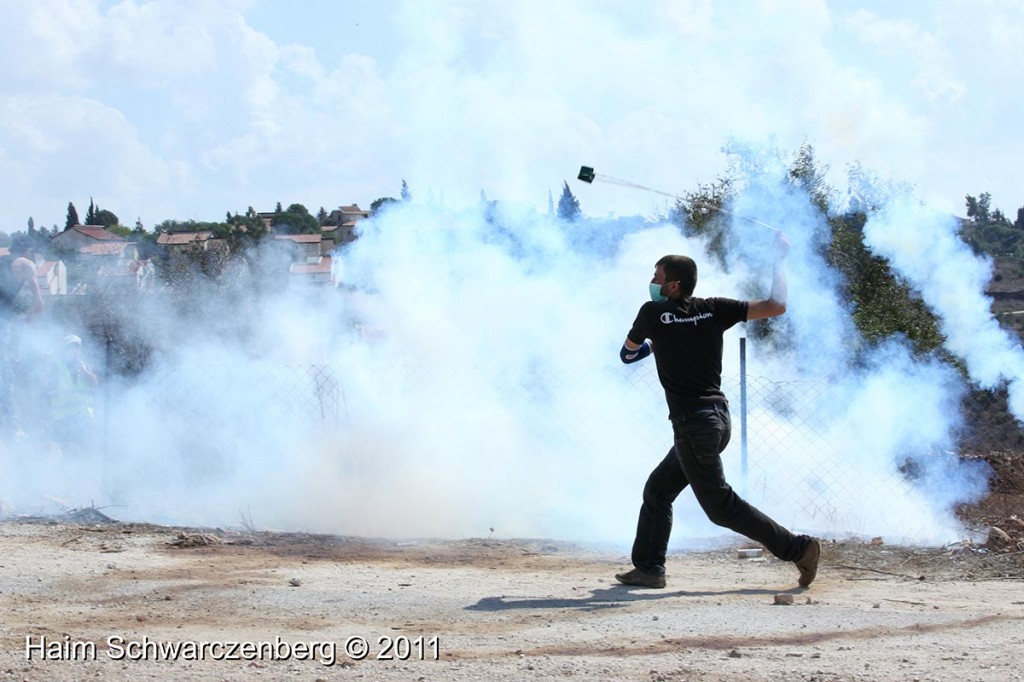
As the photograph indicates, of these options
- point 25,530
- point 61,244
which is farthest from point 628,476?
point 61,244

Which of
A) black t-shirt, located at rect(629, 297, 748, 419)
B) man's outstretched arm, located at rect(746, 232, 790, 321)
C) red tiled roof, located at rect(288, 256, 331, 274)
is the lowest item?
black t-shirt, located at rect(629, 297, 748, 419)

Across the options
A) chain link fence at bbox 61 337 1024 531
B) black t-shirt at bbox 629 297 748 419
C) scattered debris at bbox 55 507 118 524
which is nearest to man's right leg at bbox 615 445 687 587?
black t-shirt at bbox 629 297 748 419

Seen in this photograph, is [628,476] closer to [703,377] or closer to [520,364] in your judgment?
[520,364]

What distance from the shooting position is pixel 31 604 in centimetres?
552

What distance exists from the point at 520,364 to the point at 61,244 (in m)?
8.98

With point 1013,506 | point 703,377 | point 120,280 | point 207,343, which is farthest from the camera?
point 120,280

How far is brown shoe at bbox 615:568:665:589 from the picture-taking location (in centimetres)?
613

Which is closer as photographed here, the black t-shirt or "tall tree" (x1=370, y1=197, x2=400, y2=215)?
the black t-shirt

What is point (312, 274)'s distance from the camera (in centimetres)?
1373

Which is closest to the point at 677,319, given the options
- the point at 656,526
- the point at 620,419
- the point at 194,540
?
the point at 656,526

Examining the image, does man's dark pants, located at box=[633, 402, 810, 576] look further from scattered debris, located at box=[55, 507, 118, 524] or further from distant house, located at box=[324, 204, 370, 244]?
distant house, located at box=[324, 204, 370, 244]

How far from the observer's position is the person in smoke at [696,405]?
19.5 feet

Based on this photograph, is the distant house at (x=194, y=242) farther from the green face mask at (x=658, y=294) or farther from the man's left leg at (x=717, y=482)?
the man's left leg at (x=717, y=482)

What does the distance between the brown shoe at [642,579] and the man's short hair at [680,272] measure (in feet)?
5.22
